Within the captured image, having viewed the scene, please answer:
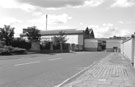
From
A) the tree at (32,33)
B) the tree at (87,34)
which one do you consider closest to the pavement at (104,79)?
the tree at (32,33)

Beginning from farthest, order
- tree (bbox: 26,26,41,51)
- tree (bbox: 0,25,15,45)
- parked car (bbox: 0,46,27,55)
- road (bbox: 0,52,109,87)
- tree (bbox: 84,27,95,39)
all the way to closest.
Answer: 1. tree (bbox: 84,27,95,39)
2. tree (bbox: 26,26,41,51)
3. tree (bbox: 0,25,15,45)
4. parked car (bbox: 0,46,27,55)
5. road (bbox: 0,52,109,87)

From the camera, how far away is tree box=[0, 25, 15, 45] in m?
42.8

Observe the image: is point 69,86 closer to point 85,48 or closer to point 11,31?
point 11,31

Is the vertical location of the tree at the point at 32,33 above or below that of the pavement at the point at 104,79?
above

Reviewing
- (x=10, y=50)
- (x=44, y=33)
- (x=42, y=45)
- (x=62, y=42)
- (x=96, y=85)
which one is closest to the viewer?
(x=96, y=85)

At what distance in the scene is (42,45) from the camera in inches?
2084

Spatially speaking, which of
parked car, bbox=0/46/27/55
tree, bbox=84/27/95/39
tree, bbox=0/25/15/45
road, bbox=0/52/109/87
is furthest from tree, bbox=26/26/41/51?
tree, bbox=84/27/95/39

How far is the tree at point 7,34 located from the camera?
42806 mm

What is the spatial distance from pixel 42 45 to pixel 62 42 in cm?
1456

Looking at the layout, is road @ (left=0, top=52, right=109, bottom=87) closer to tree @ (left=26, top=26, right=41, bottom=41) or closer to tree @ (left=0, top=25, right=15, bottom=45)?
tree @ (left=0, top=25, right=15, bottom=45)

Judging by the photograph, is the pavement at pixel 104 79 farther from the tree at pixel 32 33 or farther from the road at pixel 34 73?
the tree at pixel 32 33

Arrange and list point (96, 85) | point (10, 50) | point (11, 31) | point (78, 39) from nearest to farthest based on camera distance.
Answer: point (96, 85) < point (10, 50) < point (11, 31) < point (78, 39)

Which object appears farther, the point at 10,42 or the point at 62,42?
the point at 62,42

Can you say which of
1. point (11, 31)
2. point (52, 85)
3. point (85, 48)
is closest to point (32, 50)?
point (11, 31)
